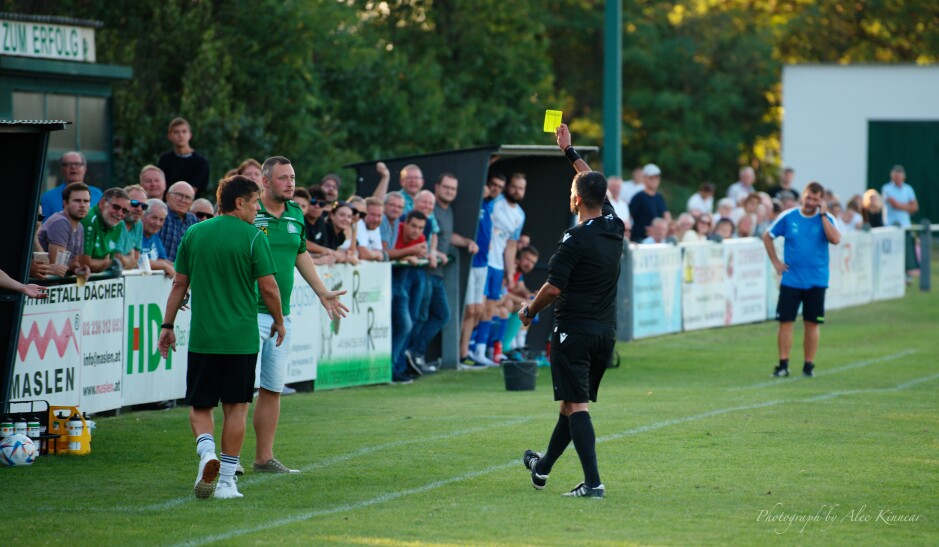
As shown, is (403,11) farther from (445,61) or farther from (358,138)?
(358,138)

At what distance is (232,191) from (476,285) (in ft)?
29.9

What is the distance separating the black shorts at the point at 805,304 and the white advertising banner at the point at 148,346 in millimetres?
6684

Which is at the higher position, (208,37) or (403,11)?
(403,11)

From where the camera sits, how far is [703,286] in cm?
2323

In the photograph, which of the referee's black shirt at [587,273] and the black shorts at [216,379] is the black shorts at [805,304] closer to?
the referee's black shirt at [587,273]

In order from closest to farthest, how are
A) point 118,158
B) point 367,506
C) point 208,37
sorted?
point 367,506 → point 118,158 → point 208,37

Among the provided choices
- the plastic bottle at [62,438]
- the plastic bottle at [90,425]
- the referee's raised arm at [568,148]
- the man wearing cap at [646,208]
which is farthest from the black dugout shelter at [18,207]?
the man wearing cap at [646,208]

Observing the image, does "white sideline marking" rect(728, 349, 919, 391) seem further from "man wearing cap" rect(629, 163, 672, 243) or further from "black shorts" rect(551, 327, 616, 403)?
"black shorts" rect(551, 327, 616, 403)

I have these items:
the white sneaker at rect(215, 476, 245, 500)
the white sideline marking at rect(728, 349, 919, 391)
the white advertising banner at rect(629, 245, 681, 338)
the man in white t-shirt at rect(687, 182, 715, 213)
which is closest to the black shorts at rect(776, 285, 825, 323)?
the white sideline marking at rect(728, 349, 919, 391)

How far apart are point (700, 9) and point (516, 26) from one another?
17.8 metres

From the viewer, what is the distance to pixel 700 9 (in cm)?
5688

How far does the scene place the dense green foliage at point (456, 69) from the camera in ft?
89.0

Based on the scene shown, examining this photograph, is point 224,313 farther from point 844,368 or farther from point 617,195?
point 617,195

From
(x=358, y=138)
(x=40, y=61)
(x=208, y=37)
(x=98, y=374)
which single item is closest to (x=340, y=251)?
(x=98, y=374)
